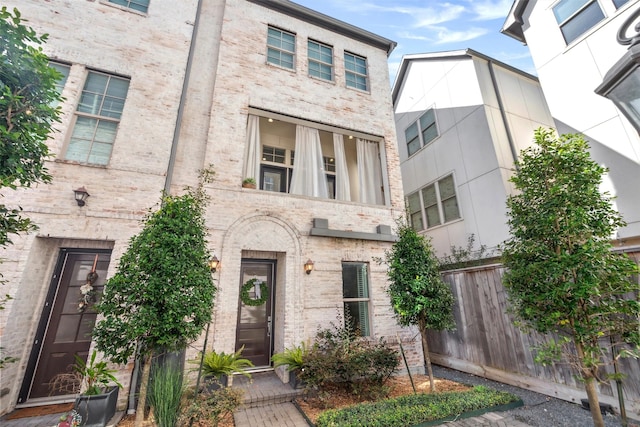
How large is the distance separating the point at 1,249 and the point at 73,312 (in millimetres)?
1559

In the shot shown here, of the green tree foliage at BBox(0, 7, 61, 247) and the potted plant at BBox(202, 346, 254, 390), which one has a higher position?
the green tree foliage at BBox(0, 7, 61, 247)

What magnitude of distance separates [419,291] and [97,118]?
7.80 metres

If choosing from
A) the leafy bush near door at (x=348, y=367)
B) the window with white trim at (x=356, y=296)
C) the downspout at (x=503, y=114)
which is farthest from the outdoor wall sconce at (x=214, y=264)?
the downspout at (x=503, y=114)

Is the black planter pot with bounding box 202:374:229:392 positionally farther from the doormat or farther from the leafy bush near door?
the doormat

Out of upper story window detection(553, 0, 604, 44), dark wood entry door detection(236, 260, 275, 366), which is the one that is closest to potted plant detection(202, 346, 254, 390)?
dark wood entry door detection(236, 260, 275, 366)

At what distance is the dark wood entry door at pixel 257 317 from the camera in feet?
20.2

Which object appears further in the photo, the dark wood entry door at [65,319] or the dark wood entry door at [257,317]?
the dark wood entry door at [257,317]

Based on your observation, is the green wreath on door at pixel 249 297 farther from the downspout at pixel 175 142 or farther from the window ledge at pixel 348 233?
the downspout at pixel 175 142

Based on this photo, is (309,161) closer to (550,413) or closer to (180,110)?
(180,110)

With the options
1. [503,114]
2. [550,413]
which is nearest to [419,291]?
[550,413]

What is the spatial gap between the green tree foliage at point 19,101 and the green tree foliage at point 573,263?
6600mm

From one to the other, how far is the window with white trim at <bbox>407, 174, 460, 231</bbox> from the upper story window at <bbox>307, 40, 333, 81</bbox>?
5.48 m

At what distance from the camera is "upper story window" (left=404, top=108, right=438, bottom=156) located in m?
10.9

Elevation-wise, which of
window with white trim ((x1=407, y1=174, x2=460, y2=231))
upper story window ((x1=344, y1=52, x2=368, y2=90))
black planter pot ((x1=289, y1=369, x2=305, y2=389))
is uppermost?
upper story window ((x1=344, y1=52, x2=368, y2=90))
